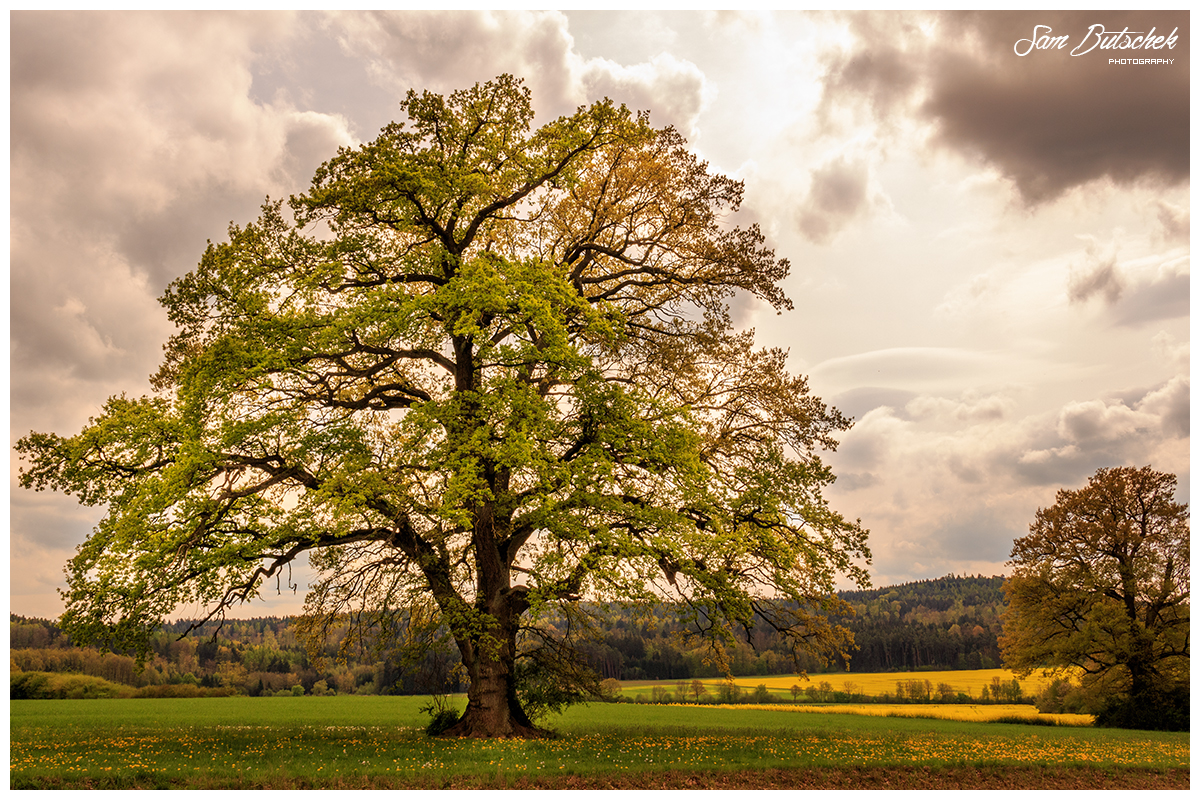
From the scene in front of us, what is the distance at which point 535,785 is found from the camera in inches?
518

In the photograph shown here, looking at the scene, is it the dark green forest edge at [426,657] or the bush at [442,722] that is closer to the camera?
the dark green forest edge at [426,657]

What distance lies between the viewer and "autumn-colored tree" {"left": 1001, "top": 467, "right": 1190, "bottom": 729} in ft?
117

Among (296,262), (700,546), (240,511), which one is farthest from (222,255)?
(700,546)

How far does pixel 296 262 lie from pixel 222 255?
185cm

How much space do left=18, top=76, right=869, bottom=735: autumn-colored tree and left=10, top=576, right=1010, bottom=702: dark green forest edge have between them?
1.43m

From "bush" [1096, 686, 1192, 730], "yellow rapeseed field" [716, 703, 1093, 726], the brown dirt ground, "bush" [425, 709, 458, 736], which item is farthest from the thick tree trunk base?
"yellow rapeseed field" [716, 703, 1093, 726]

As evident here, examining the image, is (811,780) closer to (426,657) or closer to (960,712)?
(426,657)

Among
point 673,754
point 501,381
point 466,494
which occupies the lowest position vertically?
point 673,754

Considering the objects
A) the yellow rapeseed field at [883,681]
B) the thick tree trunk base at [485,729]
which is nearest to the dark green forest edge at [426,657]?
the thick tree trunk base at [485,729]

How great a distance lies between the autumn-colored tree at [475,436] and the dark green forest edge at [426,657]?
1426 millimetres

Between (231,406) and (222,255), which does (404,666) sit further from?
(222,255)

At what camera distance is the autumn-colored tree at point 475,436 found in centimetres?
1644

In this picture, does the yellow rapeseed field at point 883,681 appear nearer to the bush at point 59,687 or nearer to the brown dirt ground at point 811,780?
the bush at point 59,687

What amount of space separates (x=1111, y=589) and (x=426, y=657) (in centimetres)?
3773
